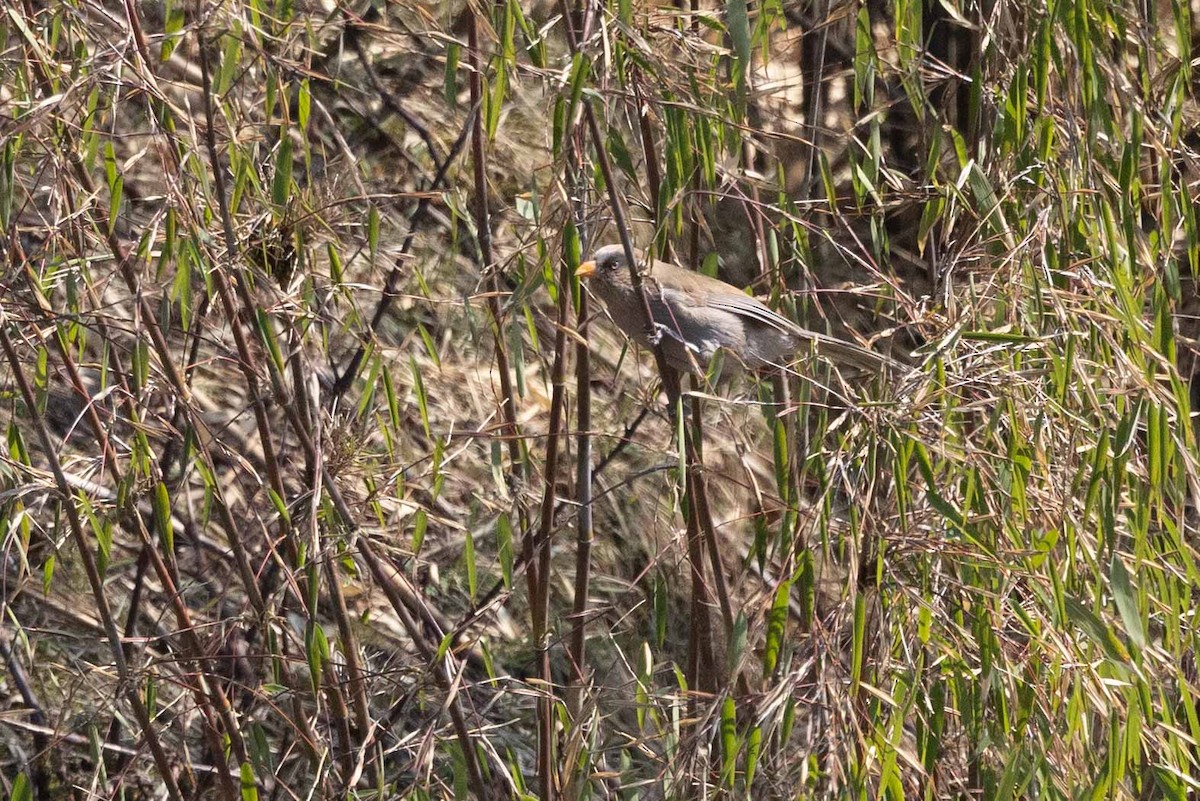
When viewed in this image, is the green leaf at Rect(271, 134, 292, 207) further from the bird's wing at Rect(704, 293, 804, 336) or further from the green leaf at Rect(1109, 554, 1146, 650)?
the green leaf at Rect(1109, 554, 1146, 650)

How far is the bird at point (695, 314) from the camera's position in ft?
10.8

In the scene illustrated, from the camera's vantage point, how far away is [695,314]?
3371 mm

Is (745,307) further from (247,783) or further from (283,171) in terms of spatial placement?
(247,783)

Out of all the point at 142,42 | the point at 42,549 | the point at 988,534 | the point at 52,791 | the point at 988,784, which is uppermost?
the point at 142,42

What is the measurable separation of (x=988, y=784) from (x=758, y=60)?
2.47 metres

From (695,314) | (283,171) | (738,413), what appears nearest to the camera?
(283,171)

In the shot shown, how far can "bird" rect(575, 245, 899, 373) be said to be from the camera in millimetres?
3279

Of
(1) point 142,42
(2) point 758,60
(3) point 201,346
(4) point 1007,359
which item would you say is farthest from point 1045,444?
(3) point 201,346

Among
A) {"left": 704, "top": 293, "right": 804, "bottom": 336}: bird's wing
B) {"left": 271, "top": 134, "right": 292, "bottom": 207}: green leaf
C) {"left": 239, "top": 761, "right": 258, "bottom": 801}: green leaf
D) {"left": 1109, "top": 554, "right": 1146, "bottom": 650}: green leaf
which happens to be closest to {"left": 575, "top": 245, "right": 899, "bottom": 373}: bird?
{"left": 704, "top": 293, "right": 804, "bottom": 336}: bird's wing

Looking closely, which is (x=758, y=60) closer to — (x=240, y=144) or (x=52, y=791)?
(x=240, y=144)

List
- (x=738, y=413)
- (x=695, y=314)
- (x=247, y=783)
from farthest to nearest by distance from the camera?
(x=695, y=314)
(x=738, y=413)
(x=247, y=783)

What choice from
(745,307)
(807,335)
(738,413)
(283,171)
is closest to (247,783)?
(283,171)

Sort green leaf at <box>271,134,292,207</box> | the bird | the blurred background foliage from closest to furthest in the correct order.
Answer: the blurred background foliage → green leaf at <box>271,134,292,207</box> → the bird

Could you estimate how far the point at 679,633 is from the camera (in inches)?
172
